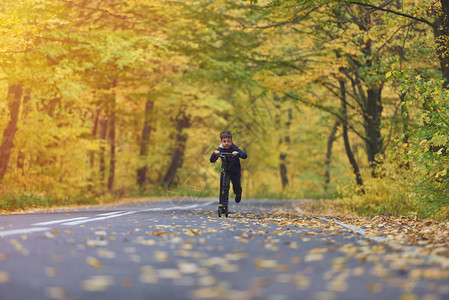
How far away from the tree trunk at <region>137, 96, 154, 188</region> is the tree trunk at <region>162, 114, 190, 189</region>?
5.08ft

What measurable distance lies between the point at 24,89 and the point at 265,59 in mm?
9799

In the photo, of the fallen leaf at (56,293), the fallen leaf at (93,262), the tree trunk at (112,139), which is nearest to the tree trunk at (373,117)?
the tree trunk at (112,139)

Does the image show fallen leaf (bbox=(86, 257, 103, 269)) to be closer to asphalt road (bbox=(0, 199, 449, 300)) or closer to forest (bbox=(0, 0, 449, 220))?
asphalt road (bbox=(0, 199, 449, 300))

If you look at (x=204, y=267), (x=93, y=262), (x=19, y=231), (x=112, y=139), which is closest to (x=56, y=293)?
(x=93, y=262)

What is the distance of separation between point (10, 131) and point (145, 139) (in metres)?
14.3

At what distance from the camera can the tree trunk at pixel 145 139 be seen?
31.4 m

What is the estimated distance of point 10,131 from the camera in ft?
62.4

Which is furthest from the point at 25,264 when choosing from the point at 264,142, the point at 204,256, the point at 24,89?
the point at 264,142

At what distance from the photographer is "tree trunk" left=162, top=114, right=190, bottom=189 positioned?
3416 centimetres

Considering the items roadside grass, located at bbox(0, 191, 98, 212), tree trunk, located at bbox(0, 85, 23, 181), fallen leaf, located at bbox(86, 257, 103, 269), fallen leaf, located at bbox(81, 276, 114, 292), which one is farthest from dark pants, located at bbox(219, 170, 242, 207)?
tree trunk, located at bbox(0, 85, 23, 181)

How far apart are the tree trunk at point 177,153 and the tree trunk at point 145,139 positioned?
61.0 inches

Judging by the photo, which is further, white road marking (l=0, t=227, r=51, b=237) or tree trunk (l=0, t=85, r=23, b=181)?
tree trunk (l=0, t=85, r=23, b=181)

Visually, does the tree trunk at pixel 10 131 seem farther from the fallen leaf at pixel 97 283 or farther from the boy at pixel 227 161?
the fallen leaf at pixel 97 283

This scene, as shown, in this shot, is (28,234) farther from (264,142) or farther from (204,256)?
(264,142)
